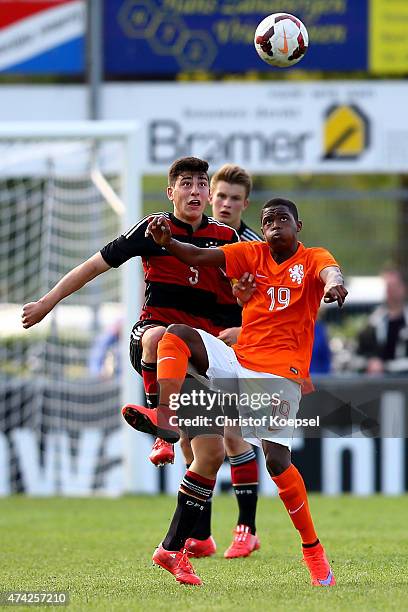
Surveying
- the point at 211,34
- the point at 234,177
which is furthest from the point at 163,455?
the point at 211,34

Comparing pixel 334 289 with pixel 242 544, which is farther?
pixel 242 544

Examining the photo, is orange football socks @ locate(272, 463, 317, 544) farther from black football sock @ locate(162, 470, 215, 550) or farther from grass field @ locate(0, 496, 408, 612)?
black football sock @ locate(162, 470, 215, 550)

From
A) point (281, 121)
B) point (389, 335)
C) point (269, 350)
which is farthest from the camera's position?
point (281, 121)

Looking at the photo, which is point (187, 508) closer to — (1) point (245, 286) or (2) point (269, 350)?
(2) point (269, 350)

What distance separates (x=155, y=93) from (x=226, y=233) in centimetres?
873

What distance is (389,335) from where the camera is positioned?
14305 mm

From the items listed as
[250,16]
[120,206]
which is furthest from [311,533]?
[250,16]

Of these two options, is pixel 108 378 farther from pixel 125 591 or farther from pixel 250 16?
pixel 125 591

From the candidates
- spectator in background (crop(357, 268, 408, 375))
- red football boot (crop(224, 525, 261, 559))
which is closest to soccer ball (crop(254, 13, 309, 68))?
red football boot (crop(224, 525, 261, 559))

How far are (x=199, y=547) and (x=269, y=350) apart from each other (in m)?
2.07

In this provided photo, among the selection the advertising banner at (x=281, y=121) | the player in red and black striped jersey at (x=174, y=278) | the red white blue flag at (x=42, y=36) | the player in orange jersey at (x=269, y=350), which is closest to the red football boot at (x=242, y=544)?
the player in red and black striped jersey at (x=174, y=278)

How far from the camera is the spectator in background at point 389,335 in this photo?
1424 cm

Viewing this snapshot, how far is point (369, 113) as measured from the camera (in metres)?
15.8

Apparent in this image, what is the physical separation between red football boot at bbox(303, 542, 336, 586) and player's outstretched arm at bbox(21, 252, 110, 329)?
73.6 inches
